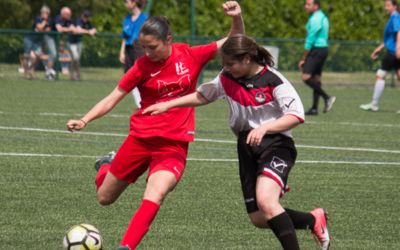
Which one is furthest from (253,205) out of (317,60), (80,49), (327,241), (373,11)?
(373,11)

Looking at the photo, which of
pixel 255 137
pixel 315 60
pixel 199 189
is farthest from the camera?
pixel 315 60

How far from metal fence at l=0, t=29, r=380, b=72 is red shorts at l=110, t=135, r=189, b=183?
21075 mm

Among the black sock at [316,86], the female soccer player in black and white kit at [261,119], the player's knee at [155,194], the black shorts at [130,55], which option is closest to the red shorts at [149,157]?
the player's knee at [155,194]

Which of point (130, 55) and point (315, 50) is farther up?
point (130, 55)

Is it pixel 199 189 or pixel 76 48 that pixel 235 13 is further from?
pixel 76 48

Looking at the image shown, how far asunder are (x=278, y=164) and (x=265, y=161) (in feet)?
0.29

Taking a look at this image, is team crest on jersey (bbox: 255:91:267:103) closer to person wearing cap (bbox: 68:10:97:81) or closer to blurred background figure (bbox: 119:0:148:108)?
blurred background figure (bbox: 119:0:148:108)

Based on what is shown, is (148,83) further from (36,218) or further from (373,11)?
(373,11)

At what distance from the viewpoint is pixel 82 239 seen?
7316 millimetres

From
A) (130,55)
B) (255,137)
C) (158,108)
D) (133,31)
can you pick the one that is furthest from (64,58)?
(255,137)

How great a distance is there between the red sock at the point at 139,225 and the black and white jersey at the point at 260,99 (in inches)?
31.5

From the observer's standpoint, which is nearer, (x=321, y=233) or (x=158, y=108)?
(x=158, y=108)

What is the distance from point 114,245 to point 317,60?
13.2 meters

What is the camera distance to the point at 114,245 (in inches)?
305
